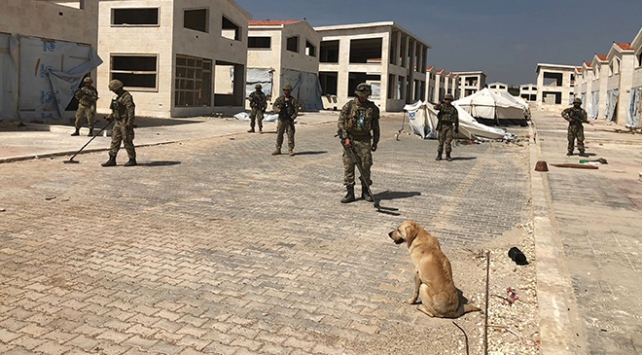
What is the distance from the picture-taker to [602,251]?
6117 millimetres

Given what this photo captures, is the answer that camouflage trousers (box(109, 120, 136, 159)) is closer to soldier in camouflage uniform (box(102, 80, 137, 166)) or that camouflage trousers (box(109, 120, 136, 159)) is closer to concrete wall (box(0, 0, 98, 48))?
soldier in camouflage uniform (box(102, 80, 137, 166))

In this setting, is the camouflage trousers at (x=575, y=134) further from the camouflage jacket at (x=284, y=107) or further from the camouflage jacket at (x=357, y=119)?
the camouflage jacket at (x=357, y=119)

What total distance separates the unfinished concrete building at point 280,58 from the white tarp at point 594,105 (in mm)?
22566

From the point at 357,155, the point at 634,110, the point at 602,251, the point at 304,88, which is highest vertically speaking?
the point at 304,88

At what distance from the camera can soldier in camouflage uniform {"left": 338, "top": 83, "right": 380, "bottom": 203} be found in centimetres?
822

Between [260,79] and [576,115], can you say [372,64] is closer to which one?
[260,79]

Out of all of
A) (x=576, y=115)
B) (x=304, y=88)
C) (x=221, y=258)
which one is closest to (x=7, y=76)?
(x=221, y=258)

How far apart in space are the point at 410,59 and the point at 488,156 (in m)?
44.1

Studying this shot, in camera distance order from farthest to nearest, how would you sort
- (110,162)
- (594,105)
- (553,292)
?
(594,105) → (110,162) → (553,292)

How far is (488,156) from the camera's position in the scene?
15945 mm

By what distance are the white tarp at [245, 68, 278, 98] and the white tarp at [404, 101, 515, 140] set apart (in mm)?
15803

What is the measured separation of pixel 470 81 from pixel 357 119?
100340 mm

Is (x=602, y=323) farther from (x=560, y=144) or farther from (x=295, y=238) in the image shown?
(x=560, y=144)

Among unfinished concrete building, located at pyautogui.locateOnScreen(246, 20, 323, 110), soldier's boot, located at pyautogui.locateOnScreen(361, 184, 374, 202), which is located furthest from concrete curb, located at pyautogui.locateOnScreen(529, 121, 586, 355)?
unfinished concrete building, located at pyautogui.locateOnScreen(246, 20, 323, 110)
